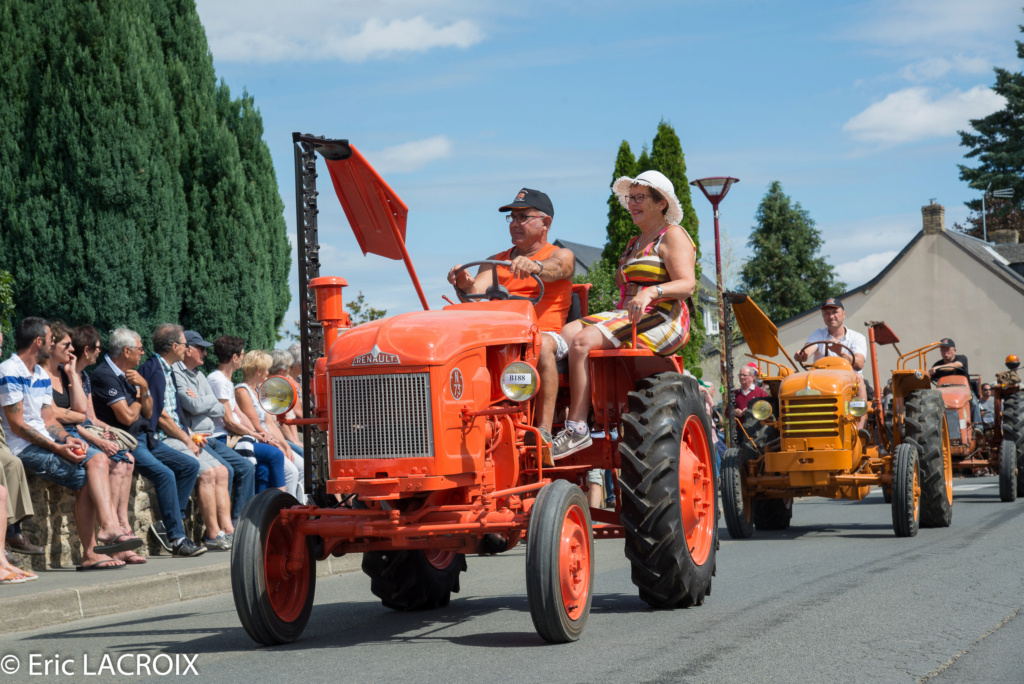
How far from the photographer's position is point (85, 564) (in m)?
9.33

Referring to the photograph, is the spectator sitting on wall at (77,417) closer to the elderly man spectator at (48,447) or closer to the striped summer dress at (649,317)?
the elderly man spectator at (48,447)

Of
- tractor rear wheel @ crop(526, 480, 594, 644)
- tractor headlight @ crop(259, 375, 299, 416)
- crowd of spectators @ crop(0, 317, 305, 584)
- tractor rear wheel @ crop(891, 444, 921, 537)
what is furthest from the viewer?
tractor rear wheel @ crop(891, 444, 921, 537)

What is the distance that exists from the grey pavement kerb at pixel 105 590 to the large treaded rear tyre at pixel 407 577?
1.96 m

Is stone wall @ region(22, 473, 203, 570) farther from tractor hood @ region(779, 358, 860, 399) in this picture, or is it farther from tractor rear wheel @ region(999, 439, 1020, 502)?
tractor rear wheel @ region(999, 439, 1020, 502)

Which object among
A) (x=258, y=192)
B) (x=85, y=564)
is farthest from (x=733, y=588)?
(x=258, y=192)

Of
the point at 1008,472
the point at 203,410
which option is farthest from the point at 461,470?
the point at 1008,472

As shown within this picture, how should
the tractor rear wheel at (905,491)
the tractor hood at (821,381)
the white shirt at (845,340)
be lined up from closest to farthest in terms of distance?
the tractor rear wheel at (905,491)
the tractor hood at (821,381)
the white shirt at (845,340)

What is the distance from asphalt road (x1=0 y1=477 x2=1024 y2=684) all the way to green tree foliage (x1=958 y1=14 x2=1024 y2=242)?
53.1m

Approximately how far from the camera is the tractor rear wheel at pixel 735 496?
469 inches

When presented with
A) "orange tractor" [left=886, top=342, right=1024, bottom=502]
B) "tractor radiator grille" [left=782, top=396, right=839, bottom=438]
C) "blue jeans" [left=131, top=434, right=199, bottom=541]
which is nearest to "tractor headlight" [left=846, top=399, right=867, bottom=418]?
"tractor radiator grille" [left=782, top=396, right=839, bottom=438]

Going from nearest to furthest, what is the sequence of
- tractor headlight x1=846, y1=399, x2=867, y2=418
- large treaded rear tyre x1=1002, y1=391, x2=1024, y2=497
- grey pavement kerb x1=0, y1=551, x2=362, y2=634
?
grey pavement kerb x1=0, y1=551, x2=362, y2=634
tractor headlight x1=846, y1=399, x2=867, y2=418
large treaded rear tyre x1=1002, y1=391, x2=1024, y2=497

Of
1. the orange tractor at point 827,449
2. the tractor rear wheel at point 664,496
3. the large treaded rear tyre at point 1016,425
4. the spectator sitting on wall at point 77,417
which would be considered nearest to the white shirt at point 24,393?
the spectator sitting on wall at point 77,417

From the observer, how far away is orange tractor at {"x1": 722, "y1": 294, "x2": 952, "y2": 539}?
11609 mm

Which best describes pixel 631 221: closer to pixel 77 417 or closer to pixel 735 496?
pixel 735 496
